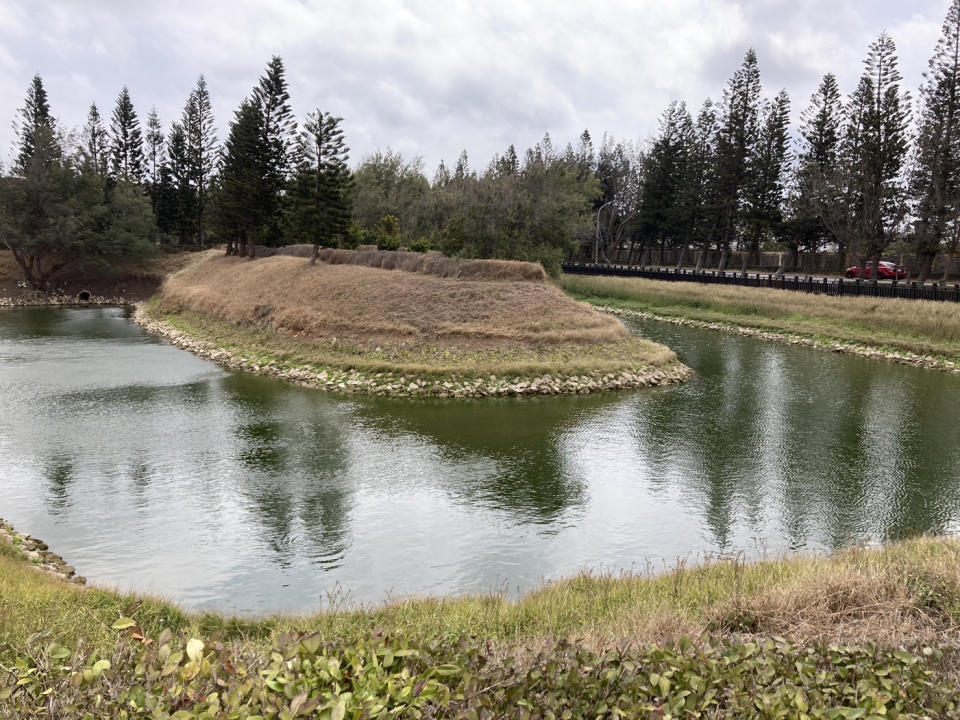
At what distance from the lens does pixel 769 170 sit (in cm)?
6294

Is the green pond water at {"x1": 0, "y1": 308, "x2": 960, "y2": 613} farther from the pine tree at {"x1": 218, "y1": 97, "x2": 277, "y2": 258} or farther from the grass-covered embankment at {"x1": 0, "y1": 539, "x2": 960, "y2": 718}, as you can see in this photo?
the pine tree at {"x1": 218, "y1": 97, "x2": 277, "y2": 258}

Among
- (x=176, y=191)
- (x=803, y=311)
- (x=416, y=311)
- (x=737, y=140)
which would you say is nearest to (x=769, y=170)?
(x=737, y=140)

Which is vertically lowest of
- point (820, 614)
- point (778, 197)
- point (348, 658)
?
point (820, 614)

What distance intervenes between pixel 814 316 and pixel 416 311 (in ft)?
81.7

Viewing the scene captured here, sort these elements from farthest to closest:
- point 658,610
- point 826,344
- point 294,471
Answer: point 826,344, point 294,471, point 658,610

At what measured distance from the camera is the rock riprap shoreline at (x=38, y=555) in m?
11.4

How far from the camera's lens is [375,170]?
260 ft

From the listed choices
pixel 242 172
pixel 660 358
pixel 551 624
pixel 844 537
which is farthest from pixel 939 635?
pixel 242 172

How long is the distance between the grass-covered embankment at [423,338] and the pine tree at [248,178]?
1605 centimetres

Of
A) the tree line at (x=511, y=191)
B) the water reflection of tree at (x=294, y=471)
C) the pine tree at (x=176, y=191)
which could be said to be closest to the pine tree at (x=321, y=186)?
the tree line at (x=511, y=191)

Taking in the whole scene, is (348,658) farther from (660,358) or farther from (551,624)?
(660,358)

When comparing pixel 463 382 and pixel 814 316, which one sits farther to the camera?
pixel 814 316

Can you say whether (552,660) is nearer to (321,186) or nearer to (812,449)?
(812,449)

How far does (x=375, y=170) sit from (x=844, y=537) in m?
72.9
